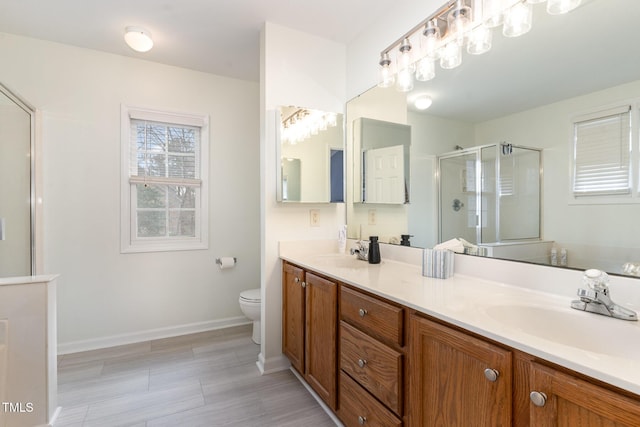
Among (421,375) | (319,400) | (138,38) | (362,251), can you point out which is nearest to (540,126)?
(421,375)

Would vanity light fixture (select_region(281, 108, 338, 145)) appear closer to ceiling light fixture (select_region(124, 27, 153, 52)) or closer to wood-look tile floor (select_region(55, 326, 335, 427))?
ceiling light fixture (select_region(124, 27, 153, 52))

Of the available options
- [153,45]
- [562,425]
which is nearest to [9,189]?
[153,45]

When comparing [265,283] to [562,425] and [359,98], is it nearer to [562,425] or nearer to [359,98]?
[359,98]

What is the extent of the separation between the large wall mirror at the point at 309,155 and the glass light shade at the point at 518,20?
1.26m

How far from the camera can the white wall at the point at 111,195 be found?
2406 millimetres

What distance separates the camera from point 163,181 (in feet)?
9.17

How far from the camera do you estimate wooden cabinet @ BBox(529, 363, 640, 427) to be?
0.57 m

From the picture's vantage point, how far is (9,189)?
2.07 meters

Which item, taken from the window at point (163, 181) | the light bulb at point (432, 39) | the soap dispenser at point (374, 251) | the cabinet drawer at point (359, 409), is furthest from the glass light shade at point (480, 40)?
the window at point (163, 181)

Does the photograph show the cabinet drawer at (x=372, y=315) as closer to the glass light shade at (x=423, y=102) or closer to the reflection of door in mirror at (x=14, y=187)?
the glass light shade at (x=423, y=102)

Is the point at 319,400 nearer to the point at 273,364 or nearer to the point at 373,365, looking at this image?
the point at 273,364

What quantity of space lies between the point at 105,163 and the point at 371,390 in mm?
2775

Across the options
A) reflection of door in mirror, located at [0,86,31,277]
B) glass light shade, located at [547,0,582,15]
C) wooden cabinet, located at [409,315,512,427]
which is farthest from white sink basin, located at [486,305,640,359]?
reflection of door in mirror, located at [0,86,31,277]

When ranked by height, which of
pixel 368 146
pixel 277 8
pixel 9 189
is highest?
pixel 277 8
